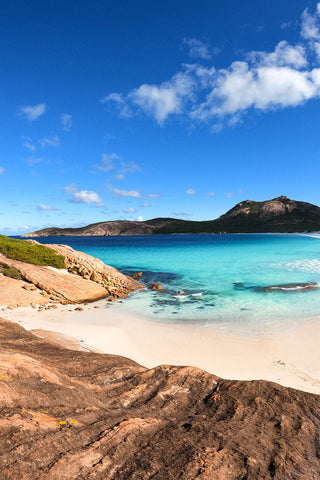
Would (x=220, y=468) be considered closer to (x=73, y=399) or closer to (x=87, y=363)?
(x=73, y=399)

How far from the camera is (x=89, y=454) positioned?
304cm

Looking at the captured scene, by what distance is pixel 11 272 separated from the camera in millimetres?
18125

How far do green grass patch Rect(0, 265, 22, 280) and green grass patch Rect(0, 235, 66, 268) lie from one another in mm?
2625

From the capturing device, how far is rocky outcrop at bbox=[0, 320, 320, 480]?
2914mm

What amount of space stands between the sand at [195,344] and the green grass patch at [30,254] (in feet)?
22.6

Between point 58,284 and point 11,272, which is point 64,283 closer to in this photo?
point 58,284

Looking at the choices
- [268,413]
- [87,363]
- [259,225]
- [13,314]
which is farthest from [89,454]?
[259,225]

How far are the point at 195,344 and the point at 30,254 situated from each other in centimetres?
1653

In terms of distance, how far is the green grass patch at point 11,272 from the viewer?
710 inches

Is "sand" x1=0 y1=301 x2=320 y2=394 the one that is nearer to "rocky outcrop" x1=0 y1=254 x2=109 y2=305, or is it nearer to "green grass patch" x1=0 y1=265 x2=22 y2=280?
"rocky outcrop" x1=0 y1=254 x2=109 y2=305

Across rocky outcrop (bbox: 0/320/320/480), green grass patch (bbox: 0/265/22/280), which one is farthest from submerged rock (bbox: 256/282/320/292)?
green grass patch (bbox: 0/265/22/280)

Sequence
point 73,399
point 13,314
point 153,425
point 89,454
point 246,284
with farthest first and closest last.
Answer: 1. point 246,284
2. point 13,314
3. point 73,399
4. point 153,425
5. point 89,454

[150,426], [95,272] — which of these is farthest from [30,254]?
[150,426]

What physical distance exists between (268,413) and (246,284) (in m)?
19.7
